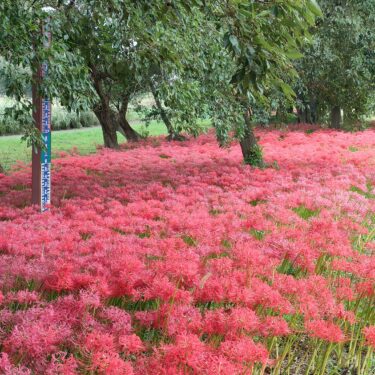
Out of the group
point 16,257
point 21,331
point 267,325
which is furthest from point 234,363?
point 16,257

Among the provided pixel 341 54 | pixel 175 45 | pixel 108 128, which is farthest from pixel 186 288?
pixel 108 128

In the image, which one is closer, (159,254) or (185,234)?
(159,254)

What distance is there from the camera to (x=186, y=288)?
329cm

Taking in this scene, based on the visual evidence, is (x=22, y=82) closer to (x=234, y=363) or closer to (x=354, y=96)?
(x=234, y=363)

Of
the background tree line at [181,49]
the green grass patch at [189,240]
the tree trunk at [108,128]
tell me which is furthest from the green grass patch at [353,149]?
the green grass patch at [189,240]

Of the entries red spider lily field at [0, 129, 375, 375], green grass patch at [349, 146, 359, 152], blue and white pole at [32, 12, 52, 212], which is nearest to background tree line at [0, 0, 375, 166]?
blue and white pole at [32, 12, 52, 212]

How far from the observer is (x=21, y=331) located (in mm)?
2463

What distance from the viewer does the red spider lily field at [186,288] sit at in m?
2.46

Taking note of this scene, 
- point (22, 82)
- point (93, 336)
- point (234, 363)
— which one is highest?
point (22, 82)

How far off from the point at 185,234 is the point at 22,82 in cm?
220

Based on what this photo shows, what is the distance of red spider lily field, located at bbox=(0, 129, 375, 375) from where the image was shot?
2.46 metres

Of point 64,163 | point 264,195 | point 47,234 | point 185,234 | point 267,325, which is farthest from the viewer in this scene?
point 64,163

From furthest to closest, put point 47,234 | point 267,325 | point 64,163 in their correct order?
point 64,163
point 47,234
point 267,325

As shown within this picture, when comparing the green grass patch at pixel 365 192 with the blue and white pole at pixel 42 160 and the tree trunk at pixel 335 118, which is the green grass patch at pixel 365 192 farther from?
the tree trunk at pixel 335 118
